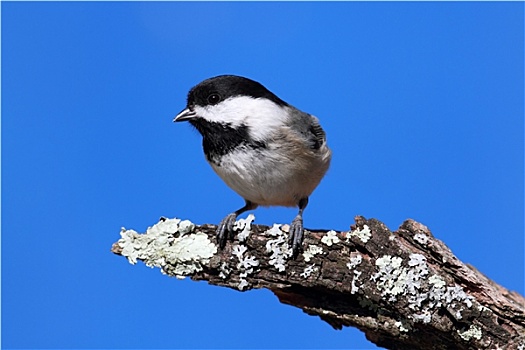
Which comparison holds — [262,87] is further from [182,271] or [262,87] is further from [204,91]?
[182,271]

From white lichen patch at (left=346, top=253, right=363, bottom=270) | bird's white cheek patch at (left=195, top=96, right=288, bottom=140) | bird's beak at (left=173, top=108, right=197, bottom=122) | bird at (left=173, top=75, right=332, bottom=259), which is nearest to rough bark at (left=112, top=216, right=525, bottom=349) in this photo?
white lichen patch at (left=346, top=253, right=363, bottom=270)

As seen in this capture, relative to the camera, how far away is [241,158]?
2916 millimetres

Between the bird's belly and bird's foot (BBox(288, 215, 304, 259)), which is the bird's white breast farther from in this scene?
bird's foot (BBox(288, 215, 304, 259))

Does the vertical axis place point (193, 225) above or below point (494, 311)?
above

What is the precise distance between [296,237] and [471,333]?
32.1 inches

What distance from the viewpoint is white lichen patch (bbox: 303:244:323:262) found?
2540 millimetres

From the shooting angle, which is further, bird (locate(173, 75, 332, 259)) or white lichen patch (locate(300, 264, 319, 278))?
bird (locate(173, 75, 332, 259))

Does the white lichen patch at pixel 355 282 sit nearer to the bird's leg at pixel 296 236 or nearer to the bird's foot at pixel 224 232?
the bird's leg at pixel 296 236

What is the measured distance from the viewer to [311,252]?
8.36 feet

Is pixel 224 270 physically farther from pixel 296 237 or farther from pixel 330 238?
pixel 330 238

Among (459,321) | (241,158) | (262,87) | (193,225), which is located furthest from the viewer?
(262,87)

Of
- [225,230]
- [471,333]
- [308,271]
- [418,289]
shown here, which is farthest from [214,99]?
[471,333]

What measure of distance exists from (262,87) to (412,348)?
147 centimetres

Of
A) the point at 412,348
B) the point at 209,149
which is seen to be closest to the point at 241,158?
the point at 209,149
